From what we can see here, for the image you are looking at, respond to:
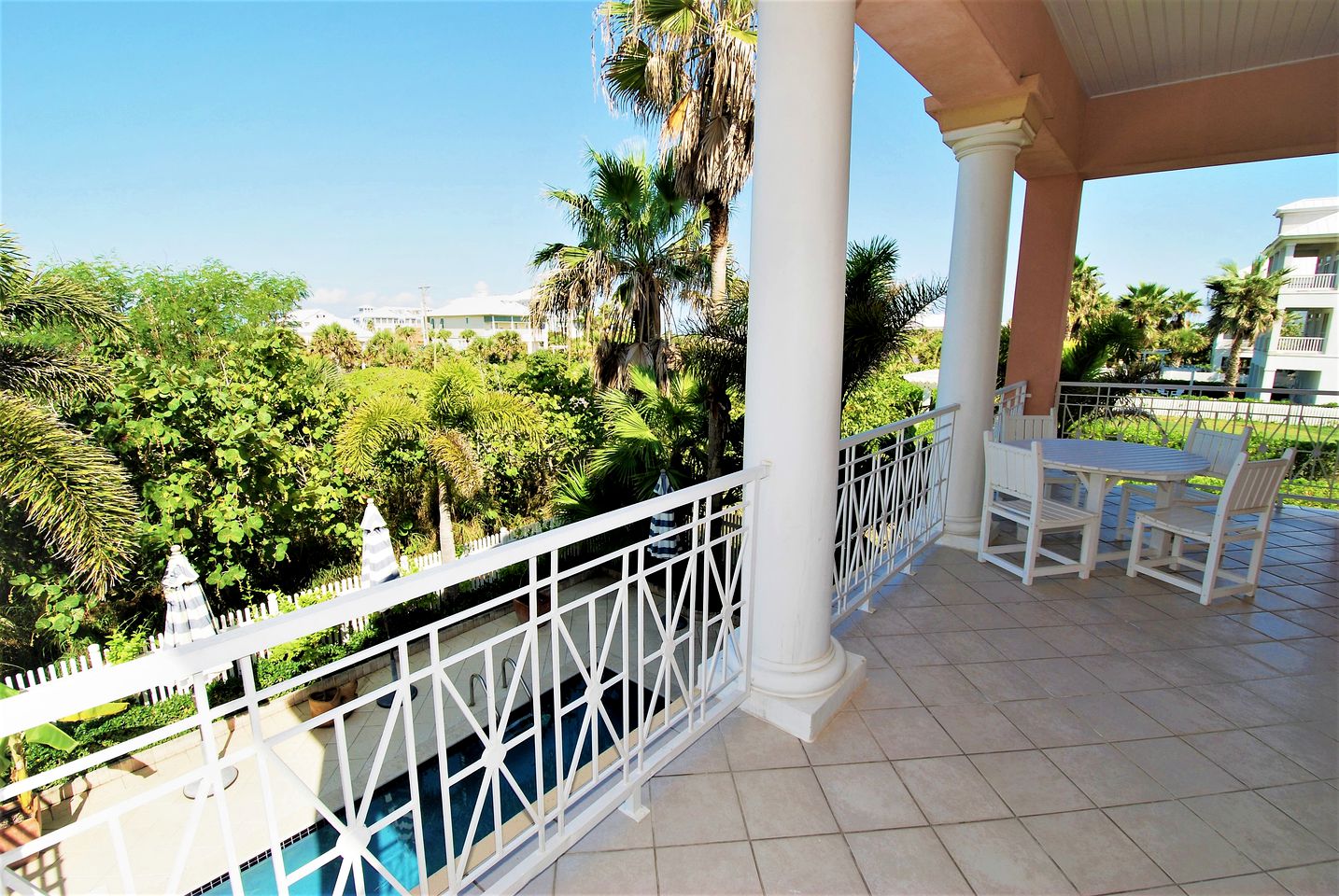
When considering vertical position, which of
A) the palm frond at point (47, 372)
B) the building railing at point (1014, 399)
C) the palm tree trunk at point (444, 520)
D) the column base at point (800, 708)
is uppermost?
the palm frond at point (47, 372)

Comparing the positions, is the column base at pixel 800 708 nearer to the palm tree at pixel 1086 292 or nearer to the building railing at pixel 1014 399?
the building railing at pixel 1014 399

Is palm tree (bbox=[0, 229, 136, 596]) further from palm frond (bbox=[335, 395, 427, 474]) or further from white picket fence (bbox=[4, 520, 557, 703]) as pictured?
palm frond (bbox=[335, 395, 427, 474])

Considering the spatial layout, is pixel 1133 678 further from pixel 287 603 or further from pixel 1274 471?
pixel 287 603

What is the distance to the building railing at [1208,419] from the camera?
4.86 meters

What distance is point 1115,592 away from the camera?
3.17 metres

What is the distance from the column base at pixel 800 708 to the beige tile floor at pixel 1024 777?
45mm

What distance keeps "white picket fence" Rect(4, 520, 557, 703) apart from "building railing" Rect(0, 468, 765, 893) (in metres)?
1.00

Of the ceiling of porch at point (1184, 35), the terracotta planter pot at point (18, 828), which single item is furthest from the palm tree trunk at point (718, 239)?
the terracotta planter pot at point (18, 828)

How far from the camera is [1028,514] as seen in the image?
11.0ft

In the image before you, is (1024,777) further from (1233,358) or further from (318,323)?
(318,323)

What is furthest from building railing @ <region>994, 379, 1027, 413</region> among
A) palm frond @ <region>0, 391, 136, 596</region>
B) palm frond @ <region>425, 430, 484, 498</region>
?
palm frond @ <region>0, 391, 136, 596</region>

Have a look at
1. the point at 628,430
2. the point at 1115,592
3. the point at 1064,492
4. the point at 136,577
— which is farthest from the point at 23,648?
the point at 1064,492

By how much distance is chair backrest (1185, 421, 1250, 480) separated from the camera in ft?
11.7

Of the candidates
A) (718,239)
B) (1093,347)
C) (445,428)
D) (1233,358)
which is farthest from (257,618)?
(1233,358)
